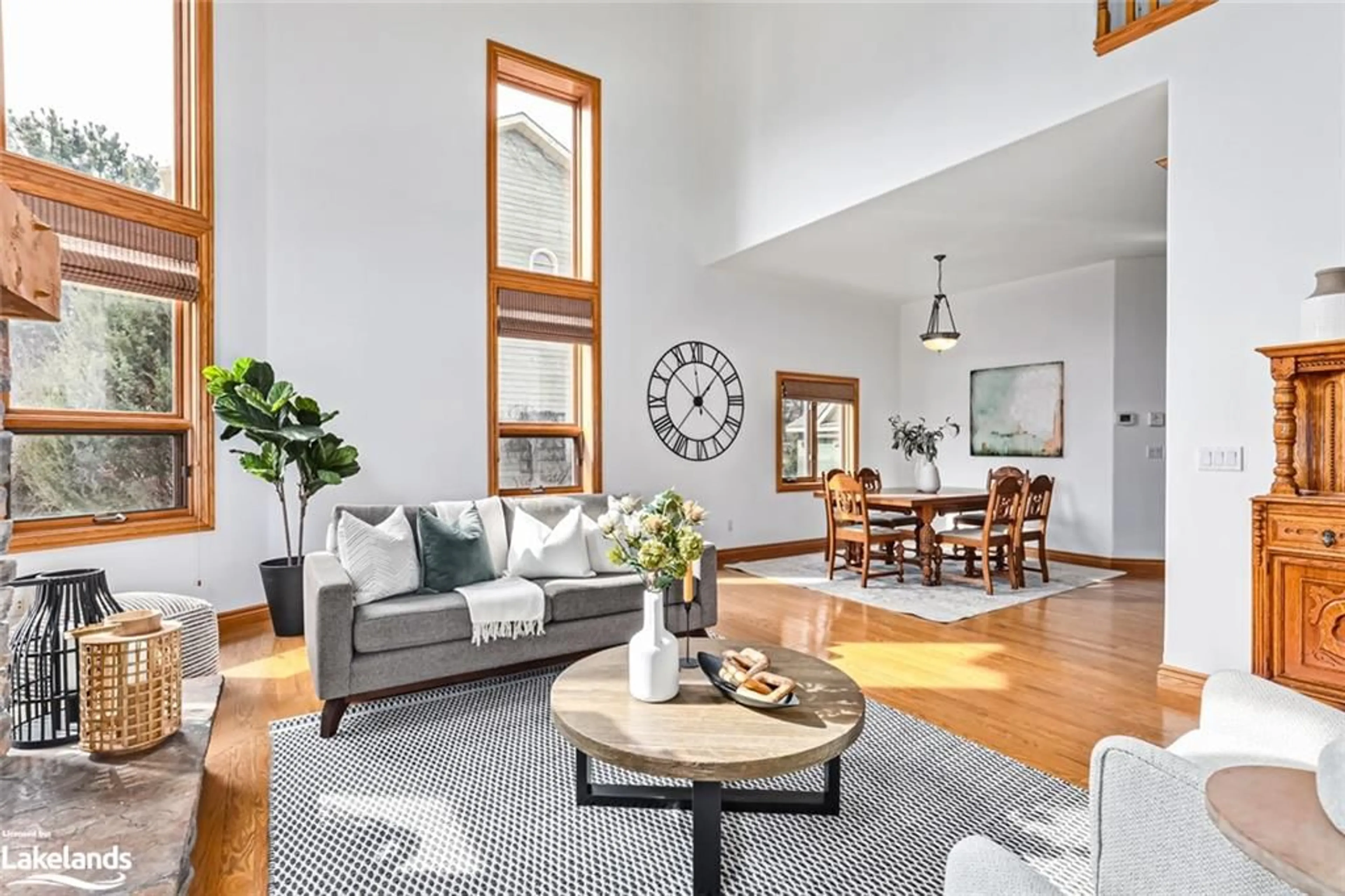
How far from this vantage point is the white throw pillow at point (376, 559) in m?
3.03

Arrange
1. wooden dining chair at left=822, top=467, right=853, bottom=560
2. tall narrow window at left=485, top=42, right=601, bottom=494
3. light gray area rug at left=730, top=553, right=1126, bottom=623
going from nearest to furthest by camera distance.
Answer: light gray area rug at left=730, top=553, right=1126, bottom=623
tall narrow window at left=485, top=42, right=601, bottom=494
wooden dining chair at left=822, top=467, right=853, bottom=560

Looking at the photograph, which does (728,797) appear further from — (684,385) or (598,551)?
(684,385)

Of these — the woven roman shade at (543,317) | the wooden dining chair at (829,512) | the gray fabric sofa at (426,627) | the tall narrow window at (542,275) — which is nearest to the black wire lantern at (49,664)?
the gray fabric sofa at (426,627)

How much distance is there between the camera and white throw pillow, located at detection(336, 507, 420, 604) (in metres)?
3.03

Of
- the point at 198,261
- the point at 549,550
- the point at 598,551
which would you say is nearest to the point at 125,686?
the point at 549,550

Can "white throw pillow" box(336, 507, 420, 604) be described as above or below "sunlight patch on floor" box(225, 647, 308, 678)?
above

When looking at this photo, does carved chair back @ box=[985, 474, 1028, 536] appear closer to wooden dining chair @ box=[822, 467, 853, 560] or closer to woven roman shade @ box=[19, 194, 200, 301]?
wooden dining chair @ box=[822, 467, 853, 560]

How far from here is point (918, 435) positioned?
6.46m

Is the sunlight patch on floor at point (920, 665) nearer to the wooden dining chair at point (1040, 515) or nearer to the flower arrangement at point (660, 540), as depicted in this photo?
the flower arrangement at point (660, 540)

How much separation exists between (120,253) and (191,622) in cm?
216

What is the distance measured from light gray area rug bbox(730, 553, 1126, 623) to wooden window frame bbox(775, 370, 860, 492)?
894 millimetres

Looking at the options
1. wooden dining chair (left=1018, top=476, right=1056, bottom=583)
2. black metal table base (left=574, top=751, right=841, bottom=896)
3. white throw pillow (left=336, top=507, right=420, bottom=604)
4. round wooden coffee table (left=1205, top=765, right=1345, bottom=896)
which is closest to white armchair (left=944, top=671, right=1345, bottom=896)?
round wooden coffee table (left=1205, top=765, right=1345, bottom=896)

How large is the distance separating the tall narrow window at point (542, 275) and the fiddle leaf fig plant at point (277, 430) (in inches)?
52.7

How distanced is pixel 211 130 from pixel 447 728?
12.7 feet
